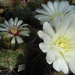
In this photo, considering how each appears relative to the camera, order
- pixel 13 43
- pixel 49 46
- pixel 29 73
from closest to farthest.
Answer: pixel 49 46 → pixel 13 43 → pixel 29 73

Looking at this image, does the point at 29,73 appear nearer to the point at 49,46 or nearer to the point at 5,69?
the point at 5,69

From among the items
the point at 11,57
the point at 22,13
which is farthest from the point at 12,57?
the point at 22,13

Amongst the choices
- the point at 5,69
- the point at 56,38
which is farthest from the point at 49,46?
the point at 5,69

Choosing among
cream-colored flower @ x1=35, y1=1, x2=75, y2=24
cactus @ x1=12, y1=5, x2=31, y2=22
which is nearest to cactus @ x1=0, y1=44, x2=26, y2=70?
cream-colored flower @ x1=35, y1=1, x2=75, y2=24

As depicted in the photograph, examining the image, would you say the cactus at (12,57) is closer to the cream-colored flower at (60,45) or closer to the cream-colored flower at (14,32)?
the cream-colored flower at (14,32)

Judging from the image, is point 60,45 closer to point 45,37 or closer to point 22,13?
point 45,37

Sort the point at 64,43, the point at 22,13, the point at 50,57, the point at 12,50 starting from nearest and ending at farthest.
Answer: the point at 50,57, the point at 64,43, the point at 12,50, the point at 22,13
